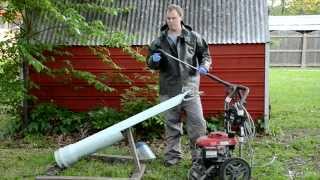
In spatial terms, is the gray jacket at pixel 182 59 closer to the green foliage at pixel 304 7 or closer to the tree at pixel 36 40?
the tree at pixel 36 40

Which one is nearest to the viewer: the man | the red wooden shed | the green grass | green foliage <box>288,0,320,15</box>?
the man

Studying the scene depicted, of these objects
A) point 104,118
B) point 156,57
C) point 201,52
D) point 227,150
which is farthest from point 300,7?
point 227,150

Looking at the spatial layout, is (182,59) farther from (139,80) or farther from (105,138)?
(139,80)

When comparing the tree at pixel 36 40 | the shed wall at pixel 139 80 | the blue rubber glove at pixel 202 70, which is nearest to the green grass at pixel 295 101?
the shed wall at pixel 139 80

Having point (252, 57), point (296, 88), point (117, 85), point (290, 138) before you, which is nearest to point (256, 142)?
point (290, 138)

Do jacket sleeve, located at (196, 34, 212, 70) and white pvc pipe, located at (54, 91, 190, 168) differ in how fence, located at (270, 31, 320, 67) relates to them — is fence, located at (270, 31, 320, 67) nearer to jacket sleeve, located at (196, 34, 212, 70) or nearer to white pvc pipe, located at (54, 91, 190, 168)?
jacket sleeve, located at (196, 34, 212, 70)

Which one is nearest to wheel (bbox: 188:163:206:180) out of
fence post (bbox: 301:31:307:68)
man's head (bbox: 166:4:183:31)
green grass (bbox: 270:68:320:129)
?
man's head (bbox: 166:4:183:31)

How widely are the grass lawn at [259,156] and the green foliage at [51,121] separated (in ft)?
0.86

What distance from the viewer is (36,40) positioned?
890cm

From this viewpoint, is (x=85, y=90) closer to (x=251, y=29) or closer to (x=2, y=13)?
(x=2, y=13)

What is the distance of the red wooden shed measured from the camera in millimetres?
9055

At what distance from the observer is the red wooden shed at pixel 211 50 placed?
29.7 ft

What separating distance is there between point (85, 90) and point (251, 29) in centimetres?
→ 296

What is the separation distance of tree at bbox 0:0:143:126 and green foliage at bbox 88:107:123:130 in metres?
0.37
